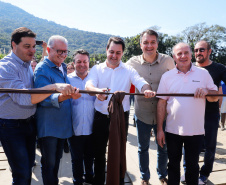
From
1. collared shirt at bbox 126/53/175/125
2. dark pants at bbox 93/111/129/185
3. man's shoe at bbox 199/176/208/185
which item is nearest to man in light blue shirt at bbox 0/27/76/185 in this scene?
dark pants at bbox 93/111/129/185

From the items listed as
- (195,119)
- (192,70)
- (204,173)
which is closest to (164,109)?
(195,119)

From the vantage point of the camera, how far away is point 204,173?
275 cm

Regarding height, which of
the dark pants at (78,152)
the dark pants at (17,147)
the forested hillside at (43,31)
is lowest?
the dark pants at (78,152)

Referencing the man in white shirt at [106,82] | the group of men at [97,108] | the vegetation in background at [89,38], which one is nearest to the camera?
the group of men at [97,108]

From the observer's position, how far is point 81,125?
2.43 m

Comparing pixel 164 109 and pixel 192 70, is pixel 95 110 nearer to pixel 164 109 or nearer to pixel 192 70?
pixel 164 109

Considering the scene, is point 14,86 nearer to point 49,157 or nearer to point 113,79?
point 49,157

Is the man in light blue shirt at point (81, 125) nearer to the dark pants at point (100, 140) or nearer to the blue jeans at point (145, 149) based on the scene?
the dark pants at point (100, 140)

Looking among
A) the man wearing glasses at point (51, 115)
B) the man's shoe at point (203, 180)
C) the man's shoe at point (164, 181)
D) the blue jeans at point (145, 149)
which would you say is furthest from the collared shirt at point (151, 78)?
the man's shoe at point (203, 180)

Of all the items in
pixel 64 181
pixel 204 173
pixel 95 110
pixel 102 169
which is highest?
pixel 95 110

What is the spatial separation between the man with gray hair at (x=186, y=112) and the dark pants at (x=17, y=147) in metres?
1.66

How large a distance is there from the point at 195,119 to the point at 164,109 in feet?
1.26

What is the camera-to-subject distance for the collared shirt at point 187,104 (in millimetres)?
2072

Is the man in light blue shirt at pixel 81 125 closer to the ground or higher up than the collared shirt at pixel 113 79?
closer to the ground
